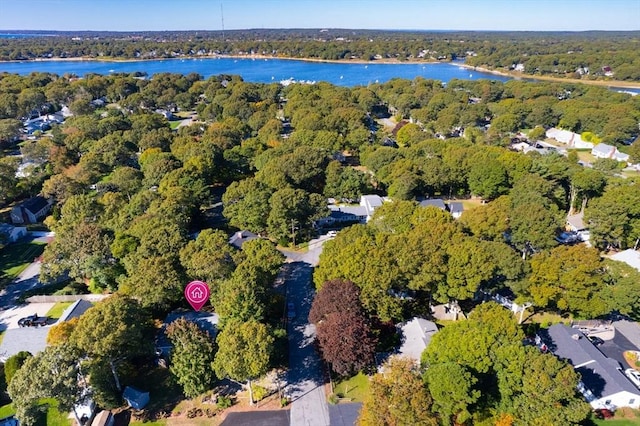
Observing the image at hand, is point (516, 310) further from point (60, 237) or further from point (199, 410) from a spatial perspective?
point (60, 237)

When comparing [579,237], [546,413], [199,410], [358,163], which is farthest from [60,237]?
[579,237]

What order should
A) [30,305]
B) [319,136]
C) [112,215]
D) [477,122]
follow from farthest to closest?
[477,122]
[319,136]
[112,215]
[30,305]

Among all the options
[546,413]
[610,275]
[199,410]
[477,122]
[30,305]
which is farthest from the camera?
[477,122]

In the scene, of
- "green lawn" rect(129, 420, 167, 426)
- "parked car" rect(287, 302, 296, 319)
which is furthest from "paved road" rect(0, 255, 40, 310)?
"parked car" rect(287, 302, 296, 319)

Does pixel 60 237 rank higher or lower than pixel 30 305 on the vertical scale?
higher

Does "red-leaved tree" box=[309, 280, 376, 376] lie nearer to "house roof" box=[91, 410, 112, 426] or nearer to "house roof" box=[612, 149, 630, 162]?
"house roof" box=[91, 410, 112, 426]

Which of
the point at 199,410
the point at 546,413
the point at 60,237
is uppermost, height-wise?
the point at 60,237
